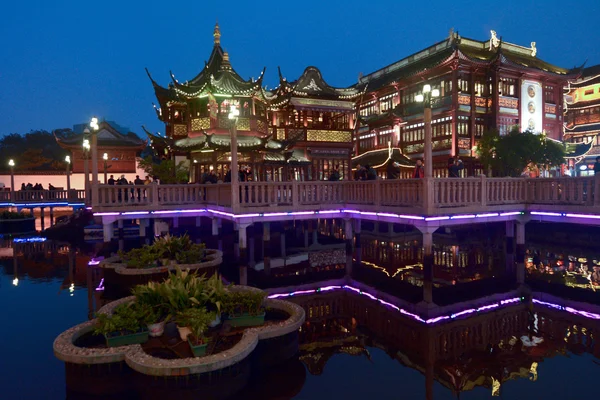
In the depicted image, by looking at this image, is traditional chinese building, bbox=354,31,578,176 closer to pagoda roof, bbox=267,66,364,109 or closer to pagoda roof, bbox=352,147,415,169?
pagoda roof, bbox=352,147,415,169

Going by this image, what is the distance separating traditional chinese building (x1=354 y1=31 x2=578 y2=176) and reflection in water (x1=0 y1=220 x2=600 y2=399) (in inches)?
703

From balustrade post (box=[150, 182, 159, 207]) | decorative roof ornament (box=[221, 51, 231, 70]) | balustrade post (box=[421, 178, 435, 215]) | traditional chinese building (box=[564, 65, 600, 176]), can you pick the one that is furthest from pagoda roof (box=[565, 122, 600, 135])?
balustrade post (box=[150, 182, 159, 207])

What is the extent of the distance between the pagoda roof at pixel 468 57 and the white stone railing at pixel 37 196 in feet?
84.0

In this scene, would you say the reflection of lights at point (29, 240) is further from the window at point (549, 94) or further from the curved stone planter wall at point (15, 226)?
the window at point (549, 94)

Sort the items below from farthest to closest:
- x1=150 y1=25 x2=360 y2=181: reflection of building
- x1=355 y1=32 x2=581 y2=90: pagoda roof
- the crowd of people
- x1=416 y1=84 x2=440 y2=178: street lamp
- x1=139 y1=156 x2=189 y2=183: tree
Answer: x1=355 y1=32 x2=581 y2=90: pagoda roof < x1=150 y1=25 x2=360 y2=181: reflection of building < x1=139 y1=156 x2=189 y2=183: tree < the crowd of people < x1=416 y1=84 x2=440 y2=178: street lamp

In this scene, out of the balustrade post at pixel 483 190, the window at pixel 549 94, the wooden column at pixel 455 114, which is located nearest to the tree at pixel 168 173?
the balustrade post at pixel 483 190

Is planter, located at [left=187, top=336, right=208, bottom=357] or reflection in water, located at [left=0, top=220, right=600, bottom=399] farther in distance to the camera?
reflection in water, located at [left=0, top=220, right=600, bottom=399]

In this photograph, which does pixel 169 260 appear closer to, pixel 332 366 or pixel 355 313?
pixel 355 313

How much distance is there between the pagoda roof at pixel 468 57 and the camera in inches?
1198

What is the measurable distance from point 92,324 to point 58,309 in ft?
12.0

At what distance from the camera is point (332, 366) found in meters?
7.48

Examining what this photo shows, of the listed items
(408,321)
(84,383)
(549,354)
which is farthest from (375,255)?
(84,383)

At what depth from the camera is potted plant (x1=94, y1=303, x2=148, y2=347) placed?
6.88 m

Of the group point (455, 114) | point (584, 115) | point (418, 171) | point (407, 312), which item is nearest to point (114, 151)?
point (455, 114)
